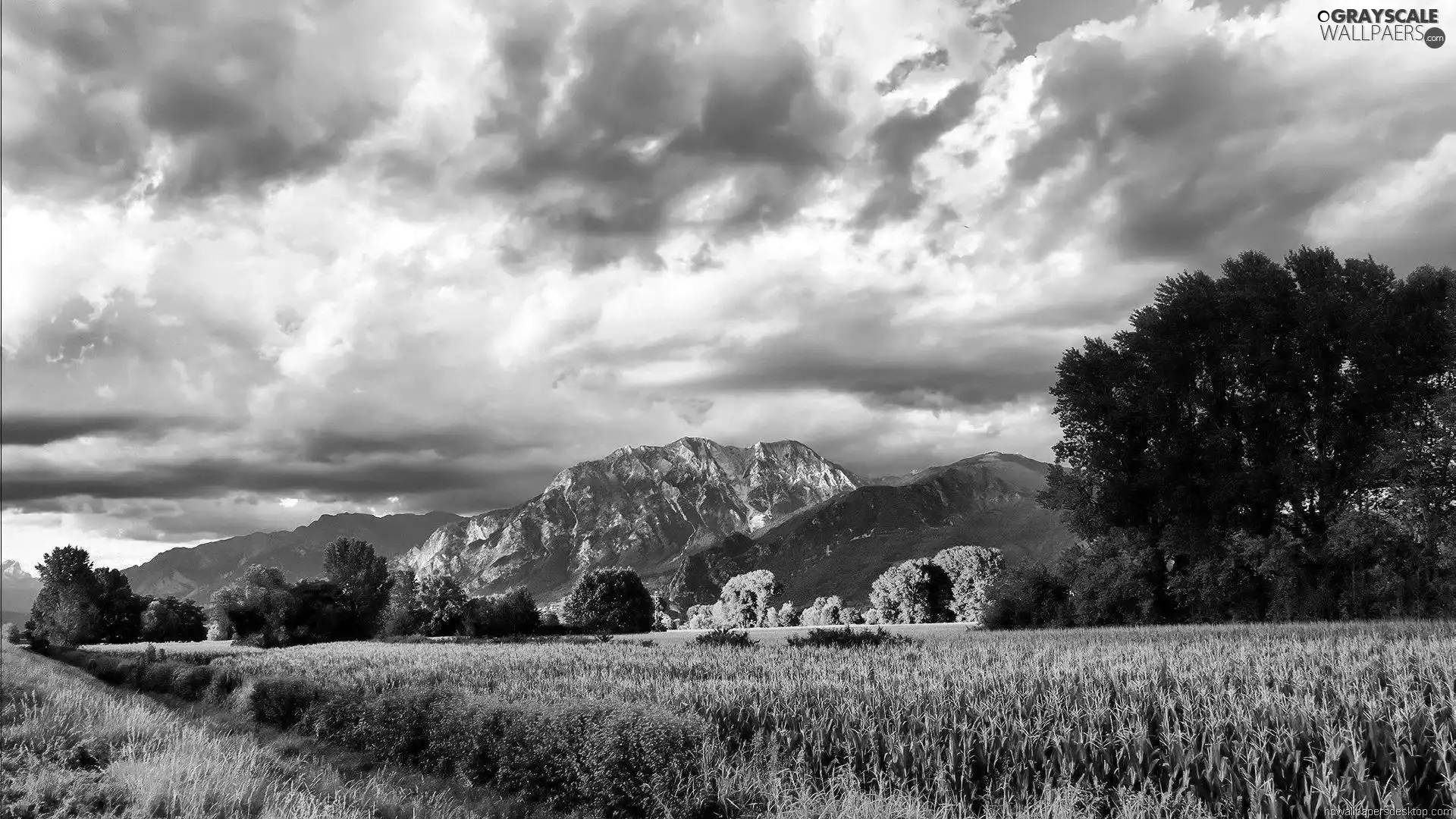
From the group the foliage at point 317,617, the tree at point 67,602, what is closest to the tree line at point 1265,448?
the foliage at point 317,617

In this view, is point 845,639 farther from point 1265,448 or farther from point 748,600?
point 748,600

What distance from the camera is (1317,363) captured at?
42625mm

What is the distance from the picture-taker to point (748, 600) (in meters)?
140

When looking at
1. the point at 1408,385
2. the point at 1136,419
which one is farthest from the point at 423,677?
the point at 1408,385

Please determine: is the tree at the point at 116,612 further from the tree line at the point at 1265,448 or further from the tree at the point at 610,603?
the tree line at the point at 1265,448

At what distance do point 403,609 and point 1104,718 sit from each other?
9582cm

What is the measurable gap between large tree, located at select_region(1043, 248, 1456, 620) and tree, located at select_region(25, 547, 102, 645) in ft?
374

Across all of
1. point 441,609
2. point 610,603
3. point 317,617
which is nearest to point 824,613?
point 610,603

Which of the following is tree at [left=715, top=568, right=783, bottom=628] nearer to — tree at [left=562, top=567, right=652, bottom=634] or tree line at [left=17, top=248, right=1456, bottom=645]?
tree at [left=562, top=567, right=652, bottom=634]

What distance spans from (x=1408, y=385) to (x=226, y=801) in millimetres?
50343

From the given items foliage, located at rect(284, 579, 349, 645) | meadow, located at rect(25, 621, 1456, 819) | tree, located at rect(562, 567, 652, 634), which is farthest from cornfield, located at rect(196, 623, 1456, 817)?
tree, located at rect(562, 567, 652, 634)

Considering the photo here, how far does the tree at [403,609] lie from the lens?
93.4 meters

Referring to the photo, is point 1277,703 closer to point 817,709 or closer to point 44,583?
point 817,709

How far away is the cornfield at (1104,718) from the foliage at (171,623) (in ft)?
346
